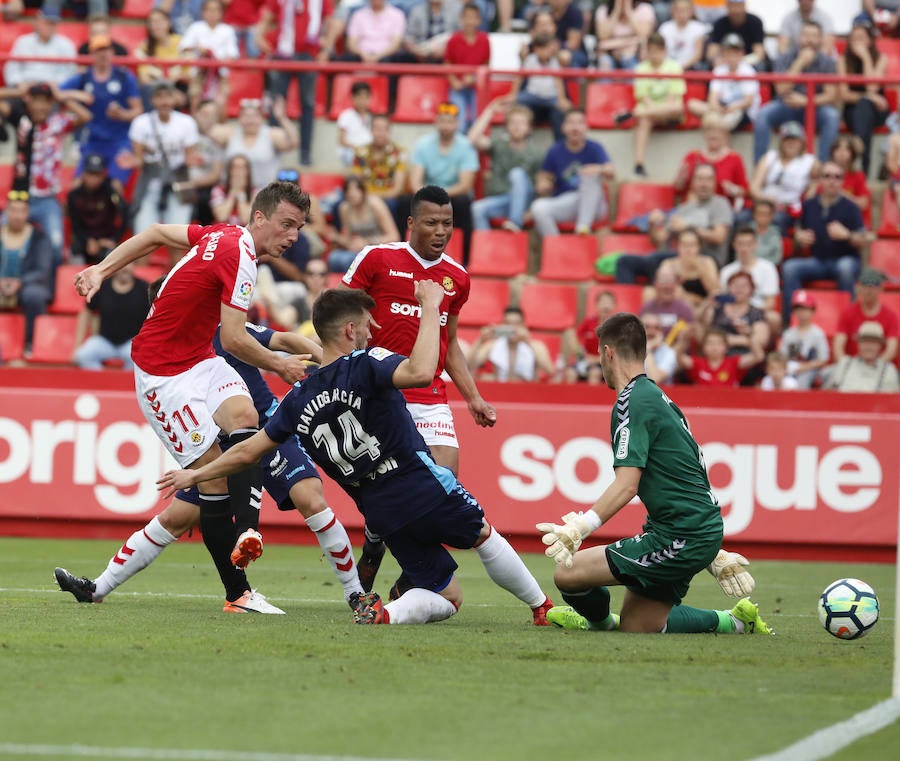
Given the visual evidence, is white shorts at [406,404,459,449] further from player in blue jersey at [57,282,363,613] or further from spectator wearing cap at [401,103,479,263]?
spectator wearing cap at [401,103,479,263]

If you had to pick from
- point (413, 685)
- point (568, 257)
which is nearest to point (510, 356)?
point (568, 257)

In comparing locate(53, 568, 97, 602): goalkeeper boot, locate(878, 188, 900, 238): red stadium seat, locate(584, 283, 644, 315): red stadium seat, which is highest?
locate(878, 188, 900, 238): red stadium seat

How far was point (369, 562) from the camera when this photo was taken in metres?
8.95

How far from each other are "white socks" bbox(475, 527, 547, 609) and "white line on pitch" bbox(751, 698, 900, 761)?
2.63 meters

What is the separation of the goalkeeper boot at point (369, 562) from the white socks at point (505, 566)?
119 cm

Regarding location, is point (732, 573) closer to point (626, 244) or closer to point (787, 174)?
point (626, 244)

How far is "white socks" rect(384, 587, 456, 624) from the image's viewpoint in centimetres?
766

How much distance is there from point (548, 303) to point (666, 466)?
9.68 metres

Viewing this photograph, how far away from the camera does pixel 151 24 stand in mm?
19156

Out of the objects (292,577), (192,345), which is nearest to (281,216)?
(192,345)

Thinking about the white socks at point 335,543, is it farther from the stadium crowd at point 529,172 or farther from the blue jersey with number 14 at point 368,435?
the stadium crowd at point 529,172

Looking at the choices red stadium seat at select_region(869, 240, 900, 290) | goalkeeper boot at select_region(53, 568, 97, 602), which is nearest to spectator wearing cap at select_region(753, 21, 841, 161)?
red stadium seat at select_region(869, 240, 900, 290)

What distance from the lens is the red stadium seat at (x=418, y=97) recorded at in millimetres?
19172

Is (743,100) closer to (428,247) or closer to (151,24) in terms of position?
(151,24)
